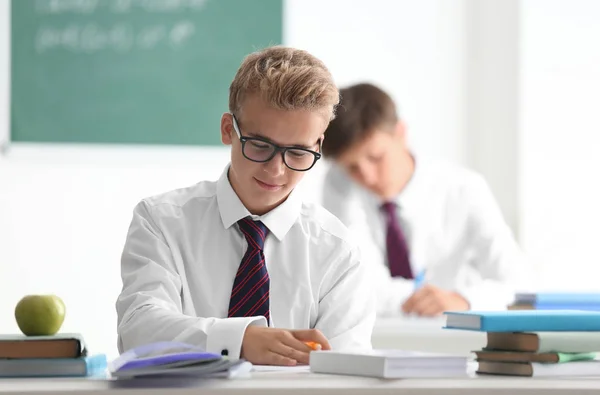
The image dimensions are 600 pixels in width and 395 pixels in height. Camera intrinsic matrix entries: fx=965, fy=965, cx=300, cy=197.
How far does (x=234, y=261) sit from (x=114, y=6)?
2764mm

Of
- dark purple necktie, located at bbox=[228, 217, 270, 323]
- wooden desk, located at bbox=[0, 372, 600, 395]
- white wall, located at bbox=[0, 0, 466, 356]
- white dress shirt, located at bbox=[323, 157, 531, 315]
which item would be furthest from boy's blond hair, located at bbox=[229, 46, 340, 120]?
white wall, located at bbox=[0, 0, 466, 356]

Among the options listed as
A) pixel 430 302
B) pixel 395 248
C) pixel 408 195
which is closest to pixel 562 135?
pixel 408 195

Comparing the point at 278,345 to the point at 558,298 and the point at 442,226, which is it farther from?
the point at 442,226

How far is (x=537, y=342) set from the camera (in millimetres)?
1542

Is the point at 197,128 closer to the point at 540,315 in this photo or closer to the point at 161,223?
the point at 161,223

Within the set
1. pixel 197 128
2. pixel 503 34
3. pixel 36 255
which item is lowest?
pixel 36 255

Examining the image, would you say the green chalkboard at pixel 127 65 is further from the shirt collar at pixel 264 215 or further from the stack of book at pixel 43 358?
the stack of book at pixel 43 358

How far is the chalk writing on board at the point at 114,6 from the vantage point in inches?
179

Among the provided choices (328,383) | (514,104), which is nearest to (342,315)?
(328,383)

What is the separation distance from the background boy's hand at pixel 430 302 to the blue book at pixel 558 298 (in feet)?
1.85

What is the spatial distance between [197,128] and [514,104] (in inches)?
62.7

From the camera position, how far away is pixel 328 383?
4.50ft

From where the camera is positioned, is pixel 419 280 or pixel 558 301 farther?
pixel 419 280

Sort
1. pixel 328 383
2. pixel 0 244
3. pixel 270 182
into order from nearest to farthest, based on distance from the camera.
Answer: pixel 328 383
pixel 270 182
pixel 0 244
